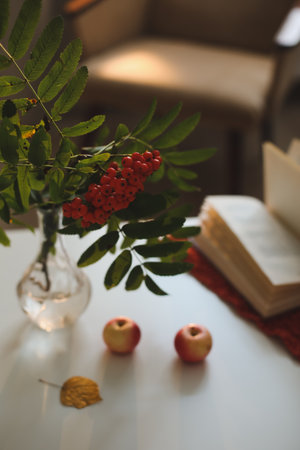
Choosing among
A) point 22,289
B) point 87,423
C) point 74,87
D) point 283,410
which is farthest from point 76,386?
point 74,87

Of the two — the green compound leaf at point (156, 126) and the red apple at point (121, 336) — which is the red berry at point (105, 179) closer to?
the green compound leaf at point (156, 126)

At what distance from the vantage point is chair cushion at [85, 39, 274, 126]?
5.01 ft

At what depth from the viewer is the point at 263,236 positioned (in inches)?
33.6

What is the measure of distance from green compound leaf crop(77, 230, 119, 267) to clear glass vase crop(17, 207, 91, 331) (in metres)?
0.15

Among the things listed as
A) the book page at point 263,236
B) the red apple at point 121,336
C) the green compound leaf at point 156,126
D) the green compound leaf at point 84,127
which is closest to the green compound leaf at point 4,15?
the green compound leaf at point 84,127

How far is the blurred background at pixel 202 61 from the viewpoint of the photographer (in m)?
1.53

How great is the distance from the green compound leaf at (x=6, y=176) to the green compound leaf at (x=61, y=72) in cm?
8

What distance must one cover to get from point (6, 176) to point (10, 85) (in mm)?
90

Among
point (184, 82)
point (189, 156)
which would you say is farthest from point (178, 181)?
point (184, 82)

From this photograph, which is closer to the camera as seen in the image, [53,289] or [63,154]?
[63,154]

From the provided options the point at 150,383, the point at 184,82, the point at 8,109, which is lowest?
the point at 150,383

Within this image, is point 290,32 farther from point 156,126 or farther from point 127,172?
point 127,172

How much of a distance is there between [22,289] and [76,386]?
16cm

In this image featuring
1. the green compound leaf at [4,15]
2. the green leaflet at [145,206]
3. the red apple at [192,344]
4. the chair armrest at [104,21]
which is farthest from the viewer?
the chair armrest at [104,21]
